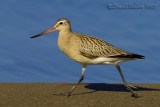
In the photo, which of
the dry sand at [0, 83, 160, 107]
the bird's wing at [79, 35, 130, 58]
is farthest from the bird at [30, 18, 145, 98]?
the dry sand at [0, 83, 160, 107]

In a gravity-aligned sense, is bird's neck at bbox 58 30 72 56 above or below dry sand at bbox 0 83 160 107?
above

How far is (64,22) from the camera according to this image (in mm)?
9172

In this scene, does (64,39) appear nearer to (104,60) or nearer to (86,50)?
(86,50)

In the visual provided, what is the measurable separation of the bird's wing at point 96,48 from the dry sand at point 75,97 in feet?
4.32

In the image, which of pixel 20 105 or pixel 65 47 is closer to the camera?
pixel 20 105

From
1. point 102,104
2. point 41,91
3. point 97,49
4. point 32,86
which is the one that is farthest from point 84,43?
point 32,86

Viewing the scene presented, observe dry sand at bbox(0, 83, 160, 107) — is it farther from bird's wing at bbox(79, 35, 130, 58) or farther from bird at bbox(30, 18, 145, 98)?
bird's wing at bbox(79, 35, 130, 58)

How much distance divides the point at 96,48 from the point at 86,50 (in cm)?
38

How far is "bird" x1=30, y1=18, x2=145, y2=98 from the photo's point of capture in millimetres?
8711

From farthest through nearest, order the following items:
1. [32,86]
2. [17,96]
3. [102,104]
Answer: [32,86], [17,96], [102,104]

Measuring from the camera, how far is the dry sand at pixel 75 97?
8.23 m

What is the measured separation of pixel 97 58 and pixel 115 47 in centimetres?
85

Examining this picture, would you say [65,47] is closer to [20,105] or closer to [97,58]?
[97,58]

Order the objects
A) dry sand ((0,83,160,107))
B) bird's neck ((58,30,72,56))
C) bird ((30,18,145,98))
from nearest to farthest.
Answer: dry sand ((0,83,160,107)) < bird ((30,18,145,98)) < bird's neck ((58,30,72,56))
